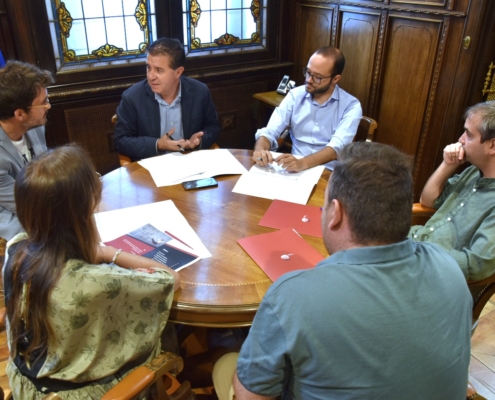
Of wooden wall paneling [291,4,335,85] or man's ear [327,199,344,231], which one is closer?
man's ear [327,199,344,231]

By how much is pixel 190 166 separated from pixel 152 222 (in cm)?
48

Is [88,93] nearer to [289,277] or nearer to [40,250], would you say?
[40,250]

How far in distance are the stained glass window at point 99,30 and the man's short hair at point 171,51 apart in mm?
829

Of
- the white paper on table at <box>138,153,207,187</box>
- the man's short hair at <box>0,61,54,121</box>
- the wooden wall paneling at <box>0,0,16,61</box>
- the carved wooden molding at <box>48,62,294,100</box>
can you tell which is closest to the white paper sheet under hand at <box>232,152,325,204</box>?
the white paper on table at <box>138,153,207,187</box>

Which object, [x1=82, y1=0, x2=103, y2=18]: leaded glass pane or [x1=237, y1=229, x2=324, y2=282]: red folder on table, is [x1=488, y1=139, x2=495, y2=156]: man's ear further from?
[x1=82, y1=0, x2=103, y2=18]: leaded glass pane

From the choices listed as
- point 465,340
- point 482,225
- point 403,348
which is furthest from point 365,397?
point 482,225

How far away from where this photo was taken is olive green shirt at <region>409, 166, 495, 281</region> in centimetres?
135

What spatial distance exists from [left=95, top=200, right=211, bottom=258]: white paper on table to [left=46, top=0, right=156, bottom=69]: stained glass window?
1.66 meters

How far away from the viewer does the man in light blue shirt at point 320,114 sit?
229 centimetres

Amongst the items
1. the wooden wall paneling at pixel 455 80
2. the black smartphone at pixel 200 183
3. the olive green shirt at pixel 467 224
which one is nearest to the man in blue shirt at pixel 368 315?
the olive green shirt at pixel 467 224

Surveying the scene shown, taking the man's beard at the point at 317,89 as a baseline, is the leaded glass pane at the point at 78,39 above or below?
above

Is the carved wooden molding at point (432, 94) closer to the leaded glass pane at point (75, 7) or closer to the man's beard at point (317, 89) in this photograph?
the man's beard at point (317, 89)

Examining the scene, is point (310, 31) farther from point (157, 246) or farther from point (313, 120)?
point (157, 246)

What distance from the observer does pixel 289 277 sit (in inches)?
32.8
